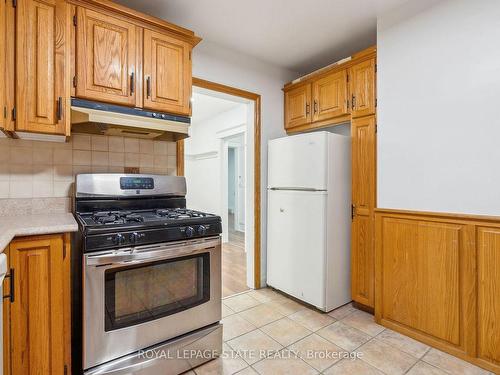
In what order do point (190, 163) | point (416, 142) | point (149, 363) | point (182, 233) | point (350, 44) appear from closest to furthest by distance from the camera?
point (149, 363)
point (182, 233)
point (416, 142)
point (350, 44)
point (190, 163)

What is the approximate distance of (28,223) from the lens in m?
1.40

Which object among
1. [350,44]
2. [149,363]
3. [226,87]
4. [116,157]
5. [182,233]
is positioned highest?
[350,44]

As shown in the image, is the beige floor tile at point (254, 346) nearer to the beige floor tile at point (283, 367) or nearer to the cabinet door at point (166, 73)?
the beige floor tile at point (283, 367)

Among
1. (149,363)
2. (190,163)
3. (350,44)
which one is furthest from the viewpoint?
(190,163)

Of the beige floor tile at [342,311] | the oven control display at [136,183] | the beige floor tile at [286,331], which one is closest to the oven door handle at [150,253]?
the oven control display at [136,183]

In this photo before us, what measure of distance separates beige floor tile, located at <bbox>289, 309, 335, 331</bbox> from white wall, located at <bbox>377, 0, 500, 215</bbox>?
1.06 m

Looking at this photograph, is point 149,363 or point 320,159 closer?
point 149,363

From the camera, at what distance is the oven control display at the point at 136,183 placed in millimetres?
1986

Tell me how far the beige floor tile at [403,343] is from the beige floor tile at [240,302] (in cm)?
110

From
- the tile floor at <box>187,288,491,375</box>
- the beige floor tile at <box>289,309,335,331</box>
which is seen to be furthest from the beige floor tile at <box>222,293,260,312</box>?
the beige floor tile at <box>289,309,335,331</box>

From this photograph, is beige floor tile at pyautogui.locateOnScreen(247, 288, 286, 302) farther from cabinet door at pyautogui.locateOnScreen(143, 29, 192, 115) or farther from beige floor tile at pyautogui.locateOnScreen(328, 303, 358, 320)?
cabinet door at pyautogui.locateOnScreen(143, 29, 192, 115)

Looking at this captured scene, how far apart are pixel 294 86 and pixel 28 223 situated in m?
2.62

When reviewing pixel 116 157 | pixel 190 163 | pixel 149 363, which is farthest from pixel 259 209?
pixel 190 163

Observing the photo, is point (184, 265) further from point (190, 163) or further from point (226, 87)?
point (190, 163)
